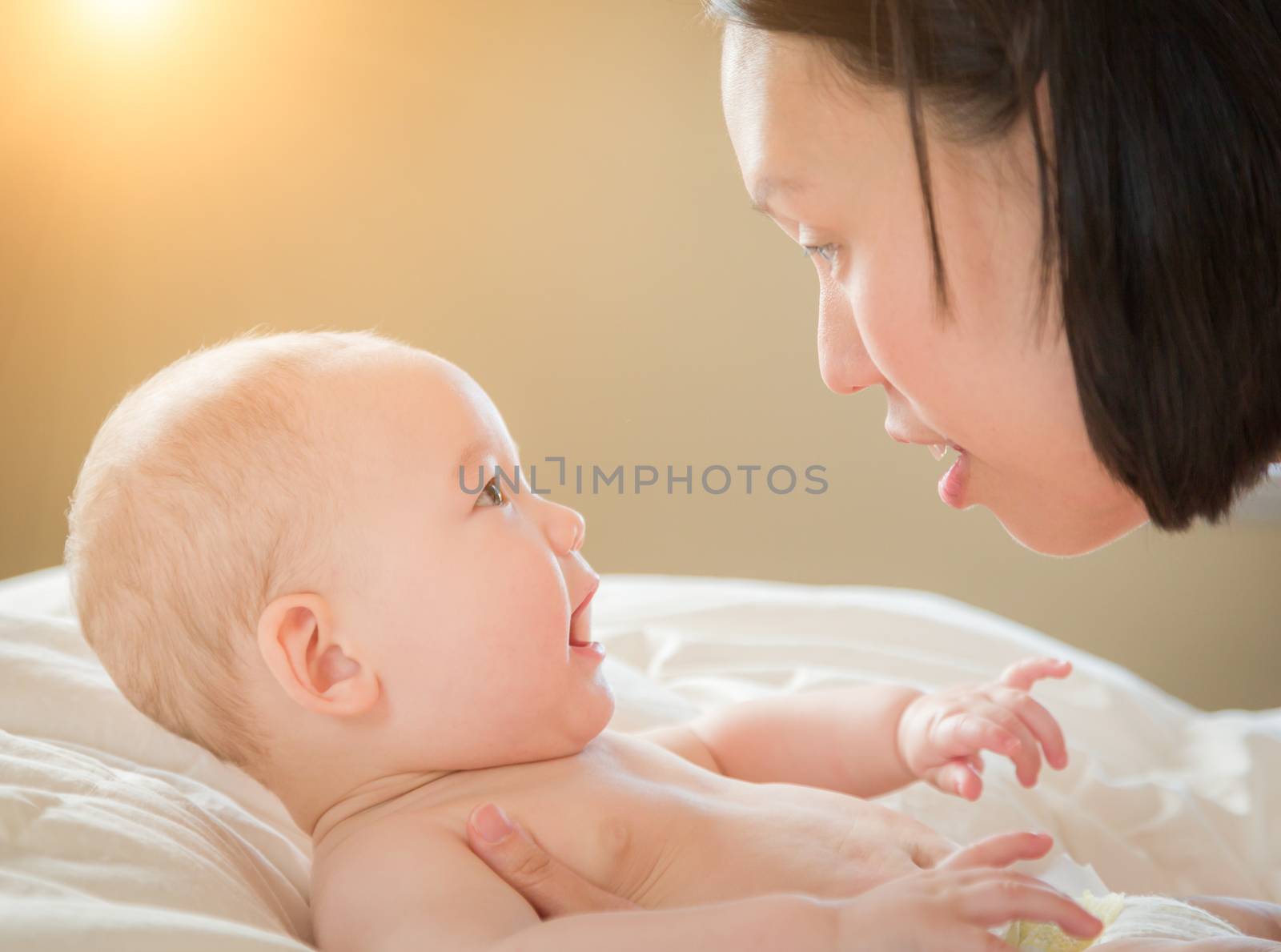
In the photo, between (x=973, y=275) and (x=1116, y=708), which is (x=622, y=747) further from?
(x=1116, y=708)

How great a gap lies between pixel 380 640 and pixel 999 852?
1.45 ft

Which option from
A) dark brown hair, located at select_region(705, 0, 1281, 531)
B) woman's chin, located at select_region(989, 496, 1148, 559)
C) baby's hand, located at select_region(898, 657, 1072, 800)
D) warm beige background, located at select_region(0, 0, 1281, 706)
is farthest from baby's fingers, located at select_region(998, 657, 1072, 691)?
warm beige background, located at select_region(0, 0, 1281, 706)

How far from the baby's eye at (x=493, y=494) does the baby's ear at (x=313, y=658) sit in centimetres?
15

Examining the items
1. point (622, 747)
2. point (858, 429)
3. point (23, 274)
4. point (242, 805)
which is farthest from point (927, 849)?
point (23, 274)

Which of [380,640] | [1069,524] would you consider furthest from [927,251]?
[380,640]

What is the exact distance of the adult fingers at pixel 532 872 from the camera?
0.82 m

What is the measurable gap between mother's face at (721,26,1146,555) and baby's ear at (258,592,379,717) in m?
0.44

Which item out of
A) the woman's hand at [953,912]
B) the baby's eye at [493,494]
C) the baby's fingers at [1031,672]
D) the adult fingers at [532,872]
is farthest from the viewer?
the baby's fingers at [1031,672]

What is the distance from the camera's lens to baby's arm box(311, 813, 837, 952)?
718mm

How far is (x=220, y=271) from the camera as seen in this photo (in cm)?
253

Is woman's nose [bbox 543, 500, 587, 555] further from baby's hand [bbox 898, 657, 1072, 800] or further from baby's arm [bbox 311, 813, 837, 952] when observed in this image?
baby's hand [bbox 898, 657, 1072, 800]

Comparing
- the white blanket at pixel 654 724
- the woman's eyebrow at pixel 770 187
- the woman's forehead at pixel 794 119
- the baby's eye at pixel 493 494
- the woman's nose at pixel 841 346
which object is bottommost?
the white blanket at pixel 654 724

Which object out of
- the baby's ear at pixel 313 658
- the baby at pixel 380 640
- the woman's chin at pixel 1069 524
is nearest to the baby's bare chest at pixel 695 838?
the baby at pixel 380 640

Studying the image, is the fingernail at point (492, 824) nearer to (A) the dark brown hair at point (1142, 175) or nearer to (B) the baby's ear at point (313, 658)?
(B) the baby's ear at point (313, 658)
